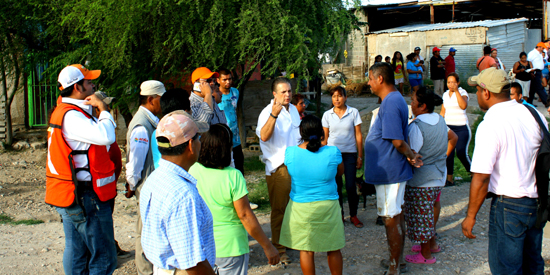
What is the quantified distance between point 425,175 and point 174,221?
3115 millimetres

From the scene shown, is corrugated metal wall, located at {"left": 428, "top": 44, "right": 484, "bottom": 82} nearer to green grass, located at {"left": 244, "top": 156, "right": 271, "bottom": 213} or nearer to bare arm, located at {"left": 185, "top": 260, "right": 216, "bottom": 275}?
green grass, located at {"left": 244, "top": 156, "right": 271, "bottom": 213}

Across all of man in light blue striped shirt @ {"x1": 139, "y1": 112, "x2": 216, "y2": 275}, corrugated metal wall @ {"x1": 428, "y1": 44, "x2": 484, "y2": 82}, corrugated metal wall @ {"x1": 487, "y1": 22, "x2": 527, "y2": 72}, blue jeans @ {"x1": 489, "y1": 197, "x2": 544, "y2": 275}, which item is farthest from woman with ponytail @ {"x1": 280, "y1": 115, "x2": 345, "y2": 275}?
corrugated metal wall @ {"x1": 487, "y1": 22, "x2": 527, "y2": 72}

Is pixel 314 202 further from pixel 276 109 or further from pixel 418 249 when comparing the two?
pixel 418 249

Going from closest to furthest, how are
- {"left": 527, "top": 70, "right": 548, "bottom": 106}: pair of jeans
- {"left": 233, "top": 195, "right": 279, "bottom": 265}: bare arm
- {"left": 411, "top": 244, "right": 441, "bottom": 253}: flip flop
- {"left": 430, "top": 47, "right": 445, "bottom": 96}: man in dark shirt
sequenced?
{"left": 233, "top": 195, "right": 279, "bottom": 265}: bare arm → {"left": 411, "top": 244, "right": 441, "bottom": 253}: flip flop → {"left": 527, "top": 70, "right": 548, "bottom": 106}: pair of jeans → {"left": 430, "top": 47, "right": 445, "bottom": 96}: man in dark shirt

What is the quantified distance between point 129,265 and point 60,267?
72cm

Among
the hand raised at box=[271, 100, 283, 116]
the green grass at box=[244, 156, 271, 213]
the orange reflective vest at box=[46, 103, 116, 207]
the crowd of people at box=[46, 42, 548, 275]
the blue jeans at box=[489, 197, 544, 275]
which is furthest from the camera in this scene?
the green grass at box=[244, 156, 271, 213]

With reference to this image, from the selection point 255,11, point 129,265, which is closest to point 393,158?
point 129,265

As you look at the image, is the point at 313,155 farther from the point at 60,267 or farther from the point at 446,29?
the point at 446,29

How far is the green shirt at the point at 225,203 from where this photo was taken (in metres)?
2.89

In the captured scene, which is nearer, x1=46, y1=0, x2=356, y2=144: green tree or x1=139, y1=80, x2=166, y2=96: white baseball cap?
x1=139, y1=80, x2=166, y2=96: white baseball cap

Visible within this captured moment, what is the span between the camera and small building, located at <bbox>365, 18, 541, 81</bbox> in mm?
17906

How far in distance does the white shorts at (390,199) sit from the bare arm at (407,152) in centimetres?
23

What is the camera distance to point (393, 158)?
3975 millimetres

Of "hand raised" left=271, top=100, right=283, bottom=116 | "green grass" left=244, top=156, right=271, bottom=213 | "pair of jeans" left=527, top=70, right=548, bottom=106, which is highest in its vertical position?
"pair of jeans" left=527, top=70, right=548, bottom=106
